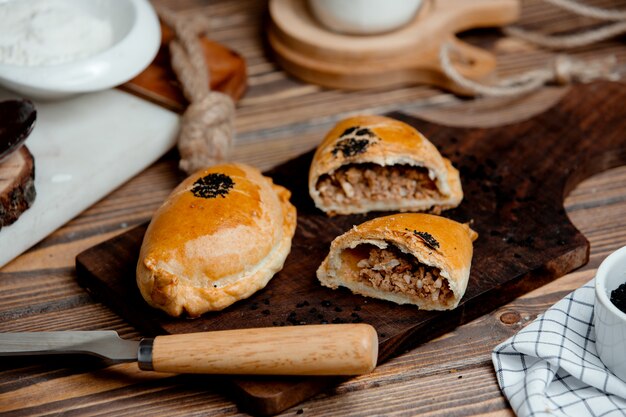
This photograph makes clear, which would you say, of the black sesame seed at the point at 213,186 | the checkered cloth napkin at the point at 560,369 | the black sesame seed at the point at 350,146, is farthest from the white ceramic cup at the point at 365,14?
the checkered cloth napkin at the point at 560,369

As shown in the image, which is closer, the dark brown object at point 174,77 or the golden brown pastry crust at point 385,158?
the golden brown pastry crust at point 385,158

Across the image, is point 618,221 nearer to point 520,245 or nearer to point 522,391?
point 520,245

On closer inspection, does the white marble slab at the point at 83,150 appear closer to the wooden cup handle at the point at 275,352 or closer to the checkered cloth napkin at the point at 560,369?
the wooden cup handle at the point at 275,352

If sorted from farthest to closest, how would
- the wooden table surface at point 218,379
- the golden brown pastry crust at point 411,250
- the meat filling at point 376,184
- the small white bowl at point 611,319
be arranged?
the meat filling at point 376,184 < the golden brown pastry crust at point 411,250 < the wooden table surface at point 218,379 < the small white bowl at point 611,319

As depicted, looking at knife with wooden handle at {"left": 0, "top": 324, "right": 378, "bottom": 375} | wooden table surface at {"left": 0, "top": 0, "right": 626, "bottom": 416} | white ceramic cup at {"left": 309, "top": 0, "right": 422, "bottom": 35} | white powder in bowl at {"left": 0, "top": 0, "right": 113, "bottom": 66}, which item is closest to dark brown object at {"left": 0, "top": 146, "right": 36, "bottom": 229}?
wooden table surface at {"left": 0, "top": 0, "right": 626, "bottom": 416}

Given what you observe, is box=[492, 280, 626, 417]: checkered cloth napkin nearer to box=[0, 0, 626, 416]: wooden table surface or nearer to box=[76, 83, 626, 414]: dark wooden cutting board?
box=[0, 0, 626, 416]: wooden table surface
